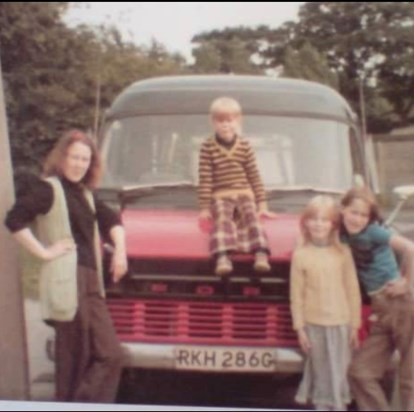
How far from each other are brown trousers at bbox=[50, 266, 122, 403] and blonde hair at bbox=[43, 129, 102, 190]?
269 millimetres

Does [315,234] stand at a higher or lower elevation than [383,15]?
lower

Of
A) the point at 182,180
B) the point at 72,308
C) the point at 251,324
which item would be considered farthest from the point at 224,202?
the point at 72,308

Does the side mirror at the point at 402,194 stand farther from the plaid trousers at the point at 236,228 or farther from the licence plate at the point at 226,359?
the licence plate at the point at 226,359

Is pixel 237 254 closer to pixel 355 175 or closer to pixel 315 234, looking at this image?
pixel 315 234

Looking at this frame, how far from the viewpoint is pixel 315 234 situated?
2.96m

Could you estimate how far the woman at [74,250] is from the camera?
2990 millimetres

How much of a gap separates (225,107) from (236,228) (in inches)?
15.4

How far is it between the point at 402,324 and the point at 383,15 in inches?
40.0

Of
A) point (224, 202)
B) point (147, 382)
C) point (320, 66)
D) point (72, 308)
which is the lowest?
point (147, 382)

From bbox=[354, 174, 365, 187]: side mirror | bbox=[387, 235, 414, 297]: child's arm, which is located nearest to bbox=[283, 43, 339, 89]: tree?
bbox=[354, 174, 365, 187]: side mirror

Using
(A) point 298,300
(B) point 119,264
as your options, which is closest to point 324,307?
(A) point 298,300

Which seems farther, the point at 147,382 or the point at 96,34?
the point at 96,34

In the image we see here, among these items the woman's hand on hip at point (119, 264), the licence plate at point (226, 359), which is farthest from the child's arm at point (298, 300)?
the woman's hand on hip at point (119, 264)

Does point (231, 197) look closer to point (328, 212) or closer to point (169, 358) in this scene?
point (328, 212)
